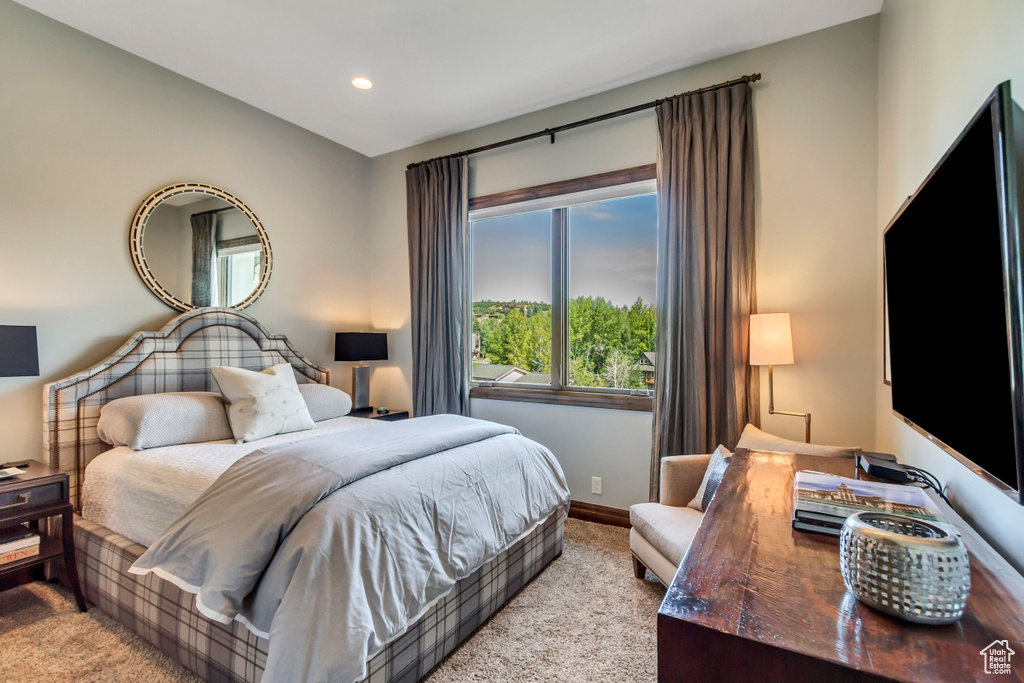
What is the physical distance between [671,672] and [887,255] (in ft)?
5.74

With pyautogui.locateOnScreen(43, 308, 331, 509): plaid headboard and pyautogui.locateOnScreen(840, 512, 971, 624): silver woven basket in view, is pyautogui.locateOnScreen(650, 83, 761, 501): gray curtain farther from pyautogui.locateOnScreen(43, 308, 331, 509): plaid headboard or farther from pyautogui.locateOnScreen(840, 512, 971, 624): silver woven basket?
pyautogui.locateOnScreen(43, 308, 331, 509): plaid headboard

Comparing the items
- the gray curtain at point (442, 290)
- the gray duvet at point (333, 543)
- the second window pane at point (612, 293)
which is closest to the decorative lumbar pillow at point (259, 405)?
the gray duvet at point (333, 543)

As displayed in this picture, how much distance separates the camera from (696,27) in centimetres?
254

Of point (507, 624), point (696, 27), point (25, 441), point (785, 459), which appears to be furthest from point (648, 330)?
point (25, 441)

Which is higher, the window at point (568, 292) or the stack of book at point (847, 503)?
the window at point (568, 292)

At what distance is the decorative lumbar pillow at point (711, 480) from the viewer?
2062 millimetres

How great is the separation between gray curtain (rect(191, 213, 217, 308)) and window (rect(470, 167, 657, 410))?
1805 millimetres

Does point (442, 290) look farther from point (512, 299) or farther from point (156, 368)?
point (156, 368)

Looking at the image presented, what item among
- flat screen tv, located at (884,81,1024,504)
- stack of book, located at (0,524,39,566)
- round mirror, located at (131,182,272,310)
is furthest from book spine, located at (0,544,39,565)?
flat screen tv, located at (884,81,1024,504)

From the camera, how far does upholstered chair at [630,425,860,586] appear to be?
1.94 m

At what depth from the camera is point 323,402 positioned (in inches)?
128

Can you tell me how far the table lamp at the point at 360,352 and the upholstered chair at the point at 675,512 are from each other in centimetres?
244

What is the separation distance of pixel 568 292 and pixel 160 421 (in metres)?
2.52

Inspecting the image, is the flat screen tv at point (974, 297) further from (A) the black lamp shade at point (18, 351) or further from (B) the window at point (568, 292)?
(A) the black lamp shade at point (18, 351)
